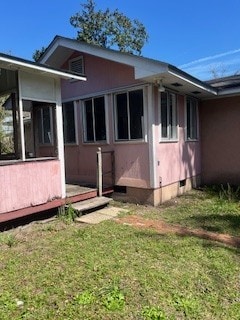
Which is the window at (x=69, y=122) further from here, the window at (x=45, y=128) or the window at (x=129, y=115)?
the window at (x=129, y=115)

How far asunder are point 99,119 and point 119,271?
548 cm

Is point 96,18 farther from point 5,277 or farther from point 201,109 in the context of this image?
point 5,277

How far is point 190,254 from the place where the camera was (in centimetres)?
461

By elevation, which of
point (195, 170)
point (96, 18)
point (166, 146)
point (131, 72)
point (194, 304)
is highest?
point (96, 18)

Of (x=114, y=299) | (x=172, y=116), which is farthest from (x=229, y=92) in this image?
(x=114, y=299)

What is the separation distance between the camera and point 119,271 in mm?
3986

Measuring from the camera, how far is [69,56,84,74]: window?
367 inches

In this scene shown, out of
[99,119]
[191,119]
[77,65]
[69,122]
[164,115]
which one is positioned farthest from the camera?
[191,119]

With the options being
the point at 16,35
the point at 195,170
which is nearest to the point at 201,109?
the point at 195,170

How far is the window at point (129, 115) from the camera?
7.82 m

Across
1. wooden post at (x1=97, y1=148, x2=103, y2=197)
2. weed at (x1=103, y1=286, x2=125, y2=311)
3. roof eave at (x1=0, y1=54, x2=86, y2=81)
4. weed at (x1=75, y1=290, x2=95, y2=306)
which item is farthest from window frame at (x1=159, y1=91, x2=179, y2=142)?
weed at (x1=75, y1=290, x2=95, y2=306)

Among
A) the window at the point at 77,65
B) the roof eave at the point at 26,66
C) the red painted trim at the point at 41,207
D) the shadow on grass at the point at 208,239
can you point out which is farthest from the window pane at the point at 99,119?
the shadow on grass at the point at 208,239

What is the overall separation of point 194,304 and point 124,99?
5814 millimetres

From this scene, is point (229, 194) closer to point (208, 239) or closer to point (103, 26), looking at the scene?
point (208, 239)
